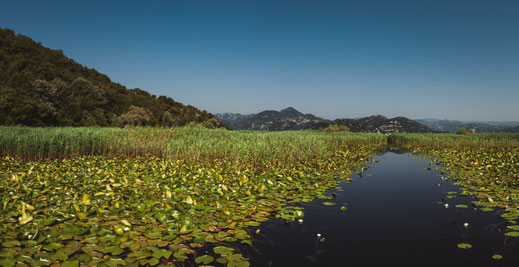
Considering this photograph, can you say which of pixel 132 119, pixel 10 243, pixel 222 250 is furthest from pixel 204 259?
pixel 132 119

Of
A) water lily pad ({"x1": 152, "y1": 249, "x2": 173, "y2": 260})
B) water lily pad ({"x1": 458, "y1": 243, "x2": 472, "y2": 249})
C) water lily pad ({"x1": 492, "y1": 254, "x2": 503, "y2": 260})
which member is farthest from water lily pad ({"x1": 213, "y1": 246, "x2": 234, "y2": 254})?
water lily pad ({"x1": 492, "y1": 254, "x2": 503, "y2": 260})

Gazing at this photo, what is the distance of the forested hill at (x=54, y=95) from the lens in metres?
26.6

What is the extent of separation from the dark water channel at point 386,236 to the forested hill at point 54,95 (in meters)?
30.8

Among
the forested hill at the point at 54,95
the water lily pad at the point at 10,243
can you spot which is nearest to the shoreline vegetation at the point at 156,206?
the water lily pad at the point at 10,243

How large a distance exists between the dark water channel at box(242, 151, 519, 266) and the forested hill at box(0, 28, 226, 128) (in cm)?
3079

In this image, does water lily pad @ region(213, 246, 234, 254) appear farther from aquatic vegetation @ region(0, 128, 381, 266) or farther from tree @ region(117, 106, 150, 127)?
tree @ region(117, 106, 150, 127)

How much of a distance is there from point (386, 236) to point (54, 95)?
139ft

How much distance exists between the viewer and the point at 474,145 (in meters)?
21.5

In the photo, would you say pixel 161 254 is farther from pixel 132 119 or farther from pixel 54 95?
pixel 54 95

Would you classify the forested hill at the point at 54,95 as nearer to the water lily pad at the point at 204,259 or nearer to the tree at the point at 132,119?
the tree at the point at 132,119

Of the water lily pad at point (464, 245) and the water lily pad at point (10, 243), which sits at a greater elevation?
the water lily pad at point (10, 243)

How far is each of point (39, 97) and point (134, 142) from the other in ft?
98.7

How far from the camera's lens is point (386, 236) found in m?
4.17

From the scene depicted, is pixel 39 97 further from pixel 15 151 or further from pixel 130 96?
pixel 15 151
